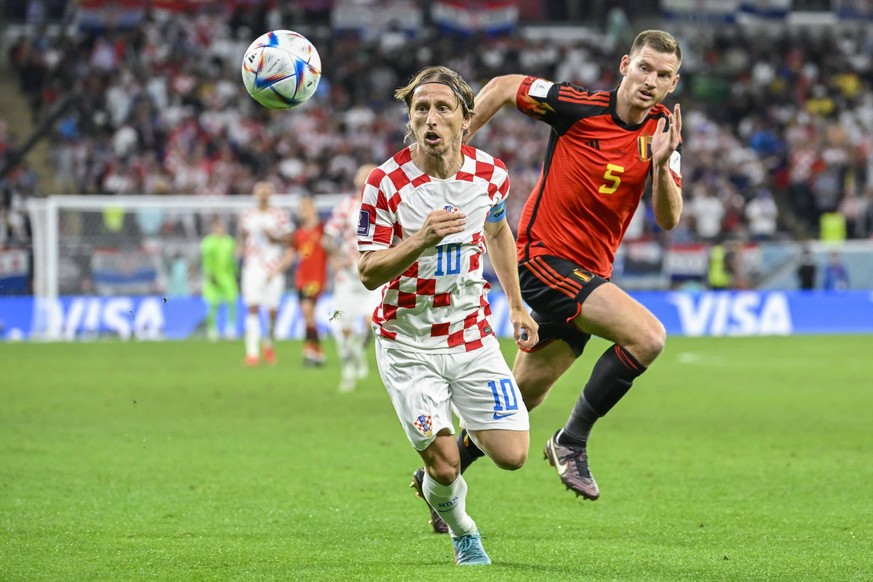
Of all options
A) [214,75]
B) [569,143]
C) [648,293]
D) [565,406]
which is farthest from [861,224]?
[569,143]

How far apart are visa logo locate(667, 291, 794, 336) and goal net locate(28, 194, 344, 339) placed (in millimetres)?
6542

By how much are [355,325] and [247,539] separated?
863 cm

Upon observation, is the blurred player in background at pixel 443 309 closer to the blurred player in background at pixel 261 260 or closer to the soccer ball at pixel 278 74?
the soccer ball at pixel 278 74

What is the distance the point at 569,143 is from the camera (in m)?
7.42

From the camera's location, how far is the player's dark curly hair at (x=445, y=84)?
19.0 ft

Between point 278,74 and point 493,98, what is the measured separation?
3.76 ft

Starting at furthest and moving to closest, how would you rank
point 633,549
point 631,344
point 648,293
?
point 648,293
point 631,344
point 633,549

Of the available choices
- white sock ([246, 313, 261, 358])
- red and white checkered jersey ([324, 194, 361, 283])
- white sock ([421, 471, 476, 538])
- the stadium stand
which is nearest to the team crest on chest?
white sock ([421, 471, 476, 538])

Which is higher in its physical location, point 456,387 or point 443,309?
point 443,309

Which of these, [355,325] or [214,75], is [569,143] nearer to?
[355,325]

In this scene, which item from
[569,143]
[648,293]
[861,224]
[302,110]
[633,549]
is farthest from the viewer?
[302,110]

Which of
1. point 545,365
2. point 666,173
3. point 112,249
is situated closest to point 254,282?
point 112,249

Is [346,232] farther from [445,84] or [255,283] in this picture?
[445,84]

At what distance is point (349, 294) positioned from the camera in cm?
1567
